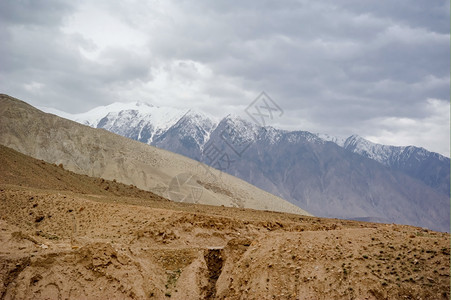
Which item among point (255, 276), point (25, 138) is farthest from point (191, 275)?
point (25, 138)

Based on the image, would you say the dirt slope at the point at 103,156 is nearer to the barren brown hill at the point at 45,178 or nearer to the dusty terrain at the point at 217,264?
the barren brown hill at the point at 45,178

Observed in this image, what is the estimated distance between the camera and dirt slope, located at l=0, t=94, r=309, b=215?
55.8 m

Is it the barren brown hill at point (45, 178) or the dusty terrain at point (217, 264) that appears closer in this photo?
the dusty terrain at point (217, 264)

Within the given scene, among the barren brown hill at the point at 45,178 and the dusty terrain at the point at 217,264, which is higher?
the barren brown hill at the point at 45,178

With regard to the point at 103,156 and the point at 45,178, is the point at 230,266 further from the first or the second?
the point at 103,156

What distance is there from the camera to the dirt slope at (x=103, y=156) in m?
55.8

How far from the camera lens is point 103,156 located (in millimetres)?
60500

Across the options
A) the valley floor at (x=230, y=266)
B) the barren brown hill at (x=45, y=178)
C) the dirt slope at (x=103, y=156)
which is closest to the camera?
the valley floor at (x=230, y=266)

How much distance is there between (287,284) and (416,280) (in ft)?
11.0

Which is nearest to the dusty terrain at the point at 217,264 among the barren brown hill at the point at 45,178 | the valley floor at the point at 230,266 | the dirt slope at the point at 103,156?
the valley floor at the point at 230,266

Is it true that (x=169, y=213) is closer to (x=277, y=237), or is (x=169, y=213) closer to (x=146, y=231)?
(x=146, y=231)

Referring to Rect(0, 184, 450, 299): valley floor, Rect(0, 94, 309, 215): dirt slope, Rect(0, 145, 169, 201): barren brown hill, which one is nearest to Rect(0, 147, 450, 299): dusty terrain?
Rect(0, 184, 450, 299): valley floor

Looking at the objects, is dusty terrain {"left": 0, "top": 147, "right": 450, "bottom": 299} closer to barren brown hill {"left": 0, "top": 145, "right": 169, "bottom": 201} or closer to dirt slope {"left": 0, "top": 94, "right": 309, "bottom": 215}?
barren brown hill {"left": 0, "top": 145, "right": 169, "bottom": 201}

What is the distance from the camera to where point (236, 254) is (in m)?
13.7
